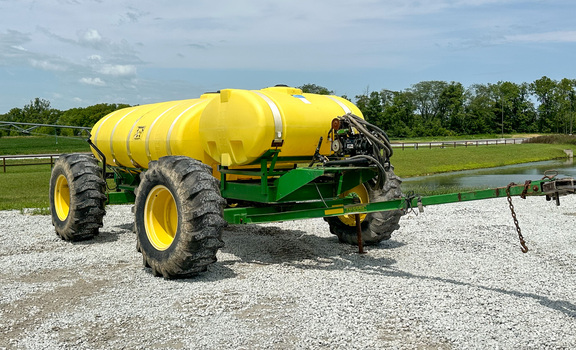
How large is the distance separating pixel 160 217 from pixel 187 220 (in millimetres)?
1276

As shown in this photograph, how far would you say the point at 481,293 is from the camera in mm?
6207

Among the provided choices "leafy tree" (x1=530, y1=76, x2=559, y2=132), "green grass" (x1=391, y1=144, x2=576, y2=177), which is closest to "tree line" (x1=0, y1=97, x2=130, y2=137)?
"green grass" (x1=391, y1=144, x2=576, y2=177)

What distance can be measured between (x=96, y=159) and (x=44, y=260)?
2435 mm

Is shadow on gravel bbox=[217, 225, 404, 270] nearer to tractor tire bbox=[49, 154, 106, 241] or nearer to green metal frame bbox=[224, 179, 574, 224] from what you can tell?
green metal frame bbox=[224, 179, 574, 224]

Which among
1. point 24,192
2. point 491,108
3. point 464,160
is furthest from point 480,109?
point 24,192

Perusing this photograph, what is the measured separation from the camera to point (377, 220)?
28.1 ft

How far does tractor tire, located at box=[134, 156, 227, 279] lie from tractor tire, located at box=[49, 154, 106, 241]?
2320 millimetres

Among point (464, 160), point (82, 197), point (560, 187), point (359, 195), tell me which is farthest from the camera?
point (464, 160)

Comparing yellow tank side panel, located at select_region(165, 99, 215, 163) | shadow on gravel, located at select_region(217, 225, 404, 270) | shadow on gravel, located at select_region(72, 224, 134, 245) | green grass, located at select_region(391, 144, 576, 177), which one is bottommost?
green grass, located at select_region(391, 144, 576, 177)

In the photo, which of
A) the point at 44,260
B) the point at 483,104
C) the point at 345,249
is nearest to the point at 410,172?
the point at 345,249

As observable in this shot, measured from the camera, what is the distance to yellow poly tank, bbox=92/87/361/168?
23.6ft

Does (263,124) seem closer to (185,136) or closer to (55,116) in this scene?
(185,136)

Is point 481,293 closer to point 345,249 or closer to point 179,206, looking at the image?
point 345,249

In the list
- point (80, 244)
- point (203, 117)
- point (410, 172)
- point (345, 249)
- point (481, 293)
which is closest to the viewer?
point (481, 293)
